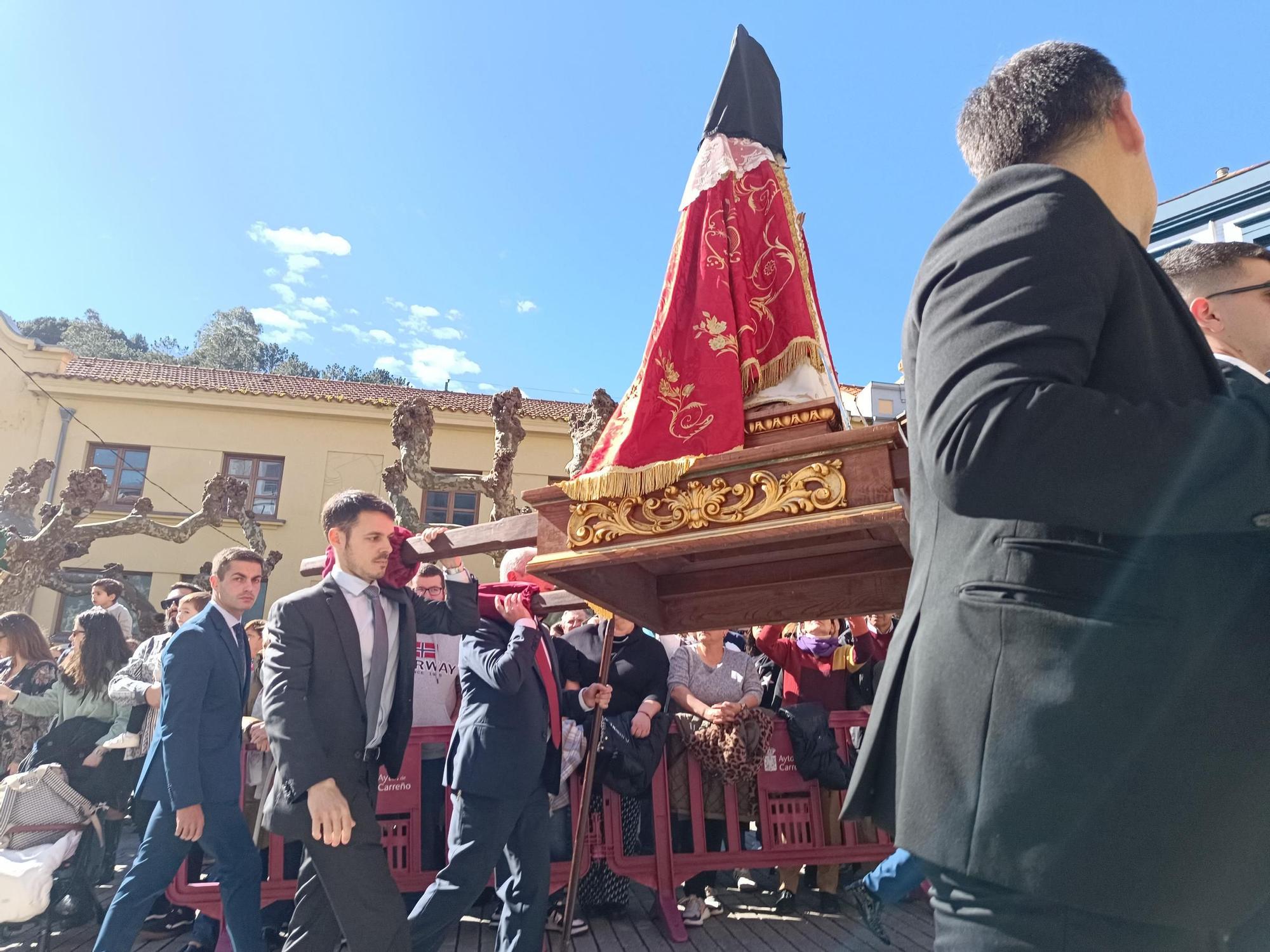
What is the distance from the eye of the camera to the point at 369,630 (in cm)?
364

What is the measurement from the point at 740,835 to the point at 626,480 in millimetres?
3559

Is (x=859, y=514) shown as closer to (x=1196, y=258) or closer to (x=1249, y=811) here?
(x=1196, y=258)

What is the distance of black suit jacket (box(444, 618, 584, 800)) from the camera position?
398 centimetres

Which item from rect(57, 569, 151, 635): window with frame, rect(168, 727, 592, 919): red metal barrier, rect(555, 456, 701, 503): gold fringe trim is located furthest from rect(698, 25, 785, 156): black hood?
rect(57, 569, 151, 635): window with frame

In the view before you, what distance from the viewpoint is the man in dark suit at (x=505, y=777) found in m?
3.70

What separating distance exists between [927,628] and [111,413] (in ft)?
80.6

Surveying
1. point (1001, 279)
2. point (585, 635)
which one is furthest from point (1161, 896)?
point (585, 635)

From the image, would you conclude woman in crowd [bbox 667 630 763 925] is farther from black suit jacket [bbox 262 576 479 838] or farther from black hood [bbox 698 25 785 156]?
black hood [bbox 698 25 785 156]

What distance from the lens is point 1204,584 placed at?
1.07 meters

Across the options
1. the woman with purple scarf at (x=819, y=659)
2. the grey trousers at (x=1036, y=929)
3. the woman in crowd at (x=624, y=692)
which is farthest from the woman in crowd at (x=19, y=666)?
the grey trousers at (x=1036, y=929)

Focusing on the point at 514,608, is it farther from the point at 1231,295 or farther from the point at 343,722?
the point at 1231,295

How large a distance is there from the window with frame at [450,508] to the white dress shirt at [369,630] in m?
19.0

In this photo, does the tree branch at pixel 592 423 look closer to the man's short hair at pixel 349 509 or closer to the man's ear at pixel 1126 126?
the man's short hair at pixel 349 509

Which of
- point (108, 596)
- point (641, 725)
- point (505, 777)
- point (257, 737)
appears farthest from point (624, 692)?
point (108, 596)
